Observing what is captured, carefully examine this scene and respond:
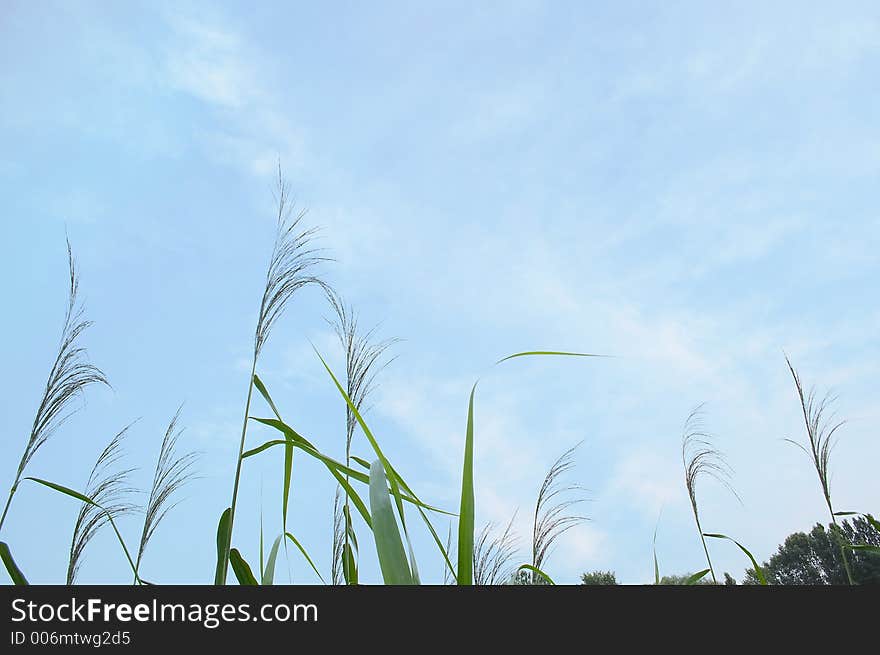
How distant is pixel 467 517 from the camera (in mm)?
799

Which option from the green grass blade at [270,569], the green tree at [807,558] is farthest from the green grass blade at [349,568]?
the green tree at [807,558]

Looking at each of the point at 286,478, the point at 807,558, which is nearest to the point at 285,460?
the point at 286,478

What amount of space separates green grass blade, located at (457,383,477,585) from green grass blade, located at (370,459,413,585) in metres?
0.06

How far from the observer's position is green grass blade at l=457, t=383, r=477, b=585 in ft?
2.56

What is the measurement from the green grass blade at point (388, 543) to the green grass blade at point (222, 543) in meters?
0.30

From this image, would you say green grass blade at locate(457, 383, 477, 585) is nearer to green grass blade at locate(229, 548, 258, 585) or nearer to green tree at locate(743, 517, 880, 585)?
green grass blade at locate(229, 548, 258, 585)

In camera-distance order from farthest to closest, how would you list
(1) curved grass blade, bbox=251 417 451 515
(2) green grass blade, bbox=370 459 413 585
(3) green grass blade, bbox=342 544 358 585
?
(3) green grass blade, bbox=342 544 358 585 < (1) curved grass blade, bbox=251 417 451 515 < (2) green grass blade, bbox=370 459 413 585

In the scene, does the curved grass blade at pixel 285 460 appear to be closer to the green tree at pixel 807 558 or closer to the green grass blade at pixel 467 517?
the green grass blade at pixel 467 517

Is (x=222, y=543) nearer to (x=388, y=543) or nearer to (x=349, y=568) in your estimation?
(x=349, y=568)

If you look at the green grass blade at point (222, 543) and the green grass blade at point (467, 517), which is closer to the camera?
the green grass blade at point (467, 517)

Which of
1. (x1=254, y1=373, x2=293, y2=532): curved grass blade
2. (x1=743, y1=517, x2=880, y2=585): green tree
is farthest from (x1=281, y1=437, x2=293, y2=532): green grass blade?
(x1=743, y1=517, x2=880, y2=585): green tree

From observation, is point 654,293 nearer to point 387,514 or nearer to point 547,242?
point 547,242

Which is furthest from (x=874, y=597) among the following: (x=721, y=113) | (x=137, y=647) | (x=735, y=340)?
(x=721, y=113)

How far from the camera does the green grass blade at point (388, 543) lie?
29.6 inches
